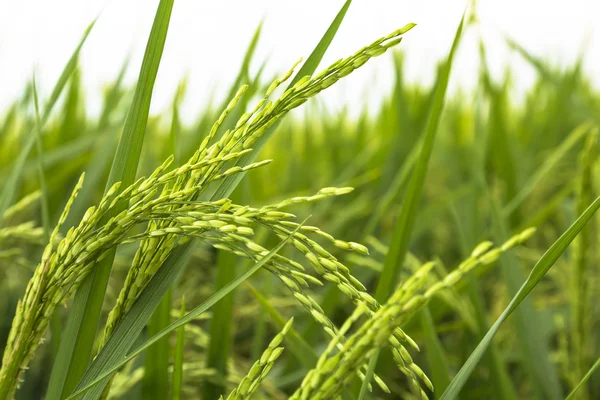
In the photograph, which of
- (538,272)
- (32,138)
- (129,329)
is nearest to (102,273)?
(129,329)

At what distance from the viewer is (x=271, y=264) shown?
63cm

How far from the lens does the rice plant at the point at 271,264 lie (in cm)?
60

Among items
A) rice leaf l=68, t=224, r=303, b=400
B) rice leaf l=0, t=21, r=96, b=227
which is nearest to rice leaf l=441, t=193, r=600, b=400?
rice leaf l=68, t=224, r=303, b=400

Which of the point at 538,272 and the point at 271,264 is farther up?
the point at 271,264

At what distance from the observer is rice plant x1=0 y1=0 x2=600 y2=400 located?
0.60 m

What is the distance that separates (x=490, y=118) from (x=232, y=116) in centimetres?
114

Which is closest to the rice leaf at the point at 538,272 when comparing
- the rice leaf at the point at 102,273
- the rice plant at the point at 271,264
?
the rice plant at the point at 271,264

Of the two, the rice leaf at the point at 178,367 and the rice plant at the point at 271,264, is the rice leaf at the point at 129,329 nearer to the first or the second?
the rice plant at the point at 271,264

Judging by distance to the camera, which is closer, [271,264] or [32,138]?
[271,264]

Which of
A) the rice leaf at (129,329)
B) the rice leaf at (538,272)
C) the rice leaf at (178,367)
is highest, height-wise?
the rice leaf at (129,329)

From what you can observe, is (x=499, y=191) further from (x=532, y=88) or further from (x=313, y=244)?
(x=532, y=88)

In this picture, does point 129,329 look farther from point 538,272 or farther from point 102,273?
point 538,272

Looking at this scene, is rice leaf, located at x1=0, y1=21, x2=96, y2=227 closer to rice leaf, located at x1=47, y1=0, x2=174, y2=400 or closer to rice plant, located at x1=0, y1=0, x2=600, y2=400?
rice plant, located at x1=0, y1=0, x2=600, y2=400

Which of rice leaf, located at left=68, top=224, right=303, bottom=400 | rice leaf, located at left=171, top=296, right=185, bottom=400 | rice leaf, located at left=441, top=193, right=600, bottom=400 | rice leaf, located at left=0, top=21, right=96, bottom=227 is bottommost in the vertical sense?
rice leaf, located at left=441, top=193, right=600, bottom=400
